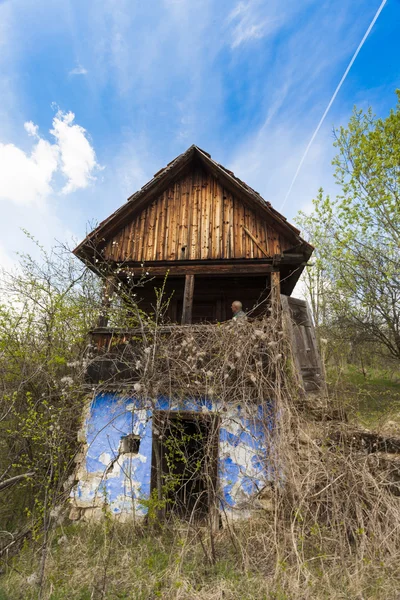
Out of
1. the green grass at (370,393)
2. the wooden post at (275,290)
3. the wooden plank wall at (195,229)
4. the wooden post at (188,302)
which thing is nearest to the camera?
the green grass at (370,393)

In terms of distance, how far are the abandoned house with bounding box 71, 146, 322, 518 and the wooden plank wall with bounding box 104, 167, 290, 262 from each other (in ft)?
0.08

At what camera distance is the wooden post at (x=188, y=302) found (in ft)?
23.1

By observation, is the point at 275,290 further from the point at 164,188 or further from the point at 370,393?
the point at 370,393

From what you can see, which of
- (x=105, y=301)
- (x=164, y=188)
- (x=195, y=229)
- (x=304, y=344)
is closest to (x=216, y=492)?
(x=304, y=344)

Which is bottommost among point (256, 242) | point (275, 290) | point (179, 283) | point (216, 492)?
point (216, 492)

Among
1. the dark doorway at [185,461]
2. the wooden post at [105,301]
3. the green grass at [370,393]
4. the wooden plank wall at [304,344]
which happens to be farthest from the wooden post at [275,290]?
the wooden post at [105,301]

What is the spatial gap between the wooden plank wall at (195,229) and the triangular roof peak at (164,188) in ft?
0.60

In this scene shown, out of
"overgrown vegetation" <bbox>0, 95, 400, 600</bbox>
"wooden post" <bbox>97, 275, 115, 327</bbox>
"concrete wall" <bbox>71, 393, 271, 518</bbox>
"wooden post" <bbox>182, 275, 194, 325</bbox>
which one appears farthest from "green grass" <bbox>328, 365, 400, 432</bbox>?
"wooden post" <bbox>97, 275, 115, 327</bbox>

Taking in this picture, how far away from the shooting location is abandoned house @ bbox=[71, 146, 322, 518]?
18.8ft

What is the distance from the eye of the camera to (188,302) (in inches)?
288

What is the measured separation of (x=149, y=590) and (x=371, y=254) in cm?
1294

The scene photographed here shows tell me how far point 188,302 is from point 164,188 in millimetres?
3328

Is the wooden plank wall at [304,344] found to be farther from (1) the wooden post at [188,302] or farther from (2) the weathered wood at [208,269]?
(1) the wooden post at [188,302]

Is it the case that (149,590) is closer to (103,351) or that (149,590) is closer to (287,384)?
(287,384)
